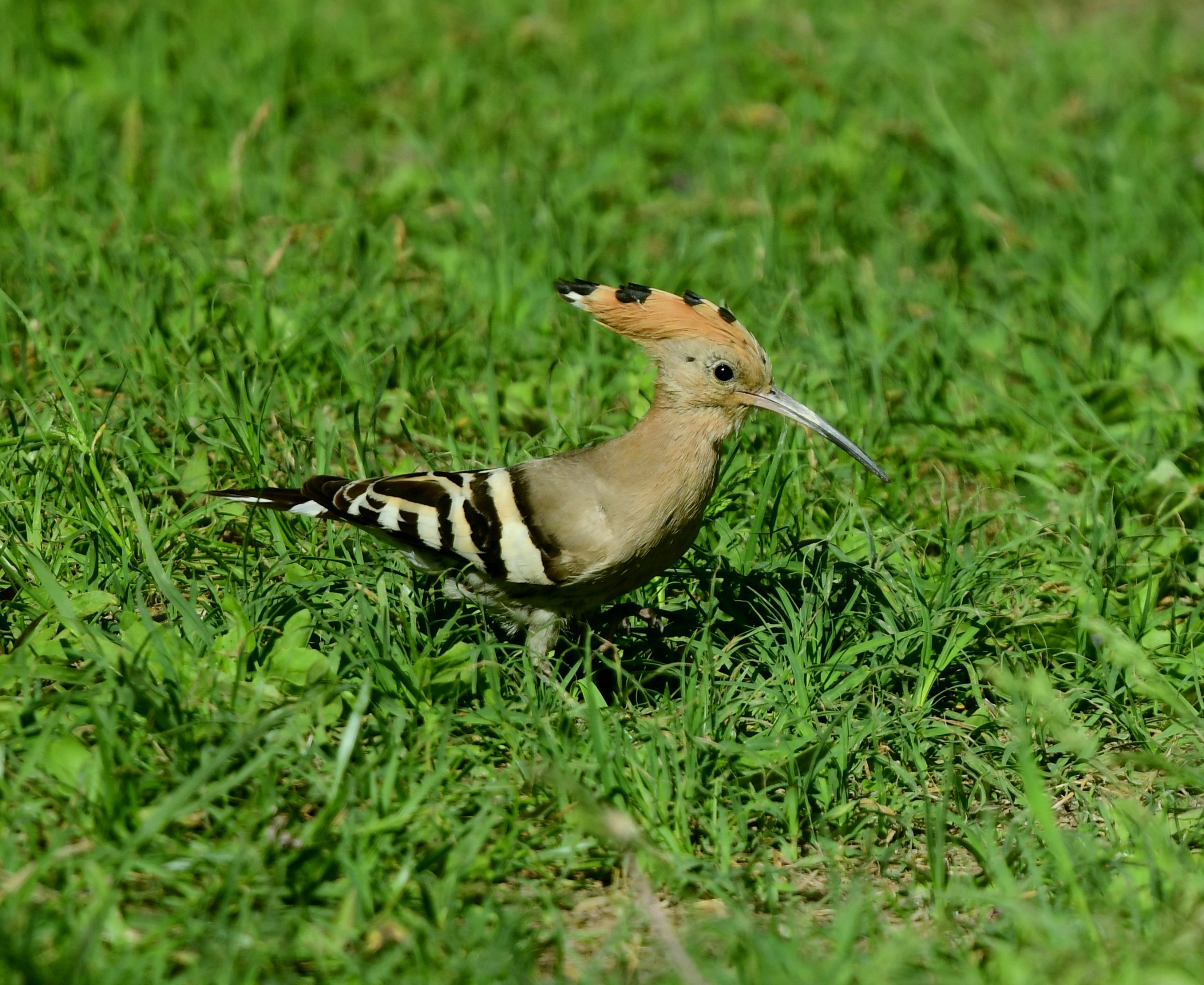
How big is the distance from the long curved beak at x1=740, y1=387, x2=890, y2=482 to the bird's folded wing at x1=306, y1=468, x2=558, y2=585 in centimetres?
52

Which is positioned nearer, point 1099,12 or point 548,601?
point 548,601

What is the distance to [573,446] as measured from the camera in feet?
11.6

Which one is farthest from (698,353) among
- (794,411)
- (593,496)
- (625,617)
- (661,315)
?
(625,617)

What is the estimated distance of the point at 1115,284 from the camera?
447 cm

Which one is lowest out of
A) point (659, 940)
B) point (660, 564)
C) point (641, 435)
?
point (659, 940)

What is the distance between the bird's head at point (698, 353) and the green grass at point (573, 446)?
0.30 metres

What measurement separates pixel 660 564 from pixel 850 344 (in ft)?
4.42

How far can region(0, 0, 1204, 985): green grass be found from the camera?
2.23 meters

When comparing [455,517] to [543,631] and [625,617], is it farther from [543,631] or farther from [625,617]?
[625,617]

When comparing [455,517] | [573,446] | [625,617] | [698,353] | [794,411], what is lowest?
[625,617]

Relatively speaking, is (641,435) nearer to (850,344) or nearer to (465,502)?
(465,502)

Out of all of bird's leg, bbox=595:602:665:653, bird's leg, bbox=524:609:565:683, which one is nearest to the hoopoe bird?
bird's leg, bbox=524:609:565:683

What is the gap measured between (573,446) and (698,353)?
64cm

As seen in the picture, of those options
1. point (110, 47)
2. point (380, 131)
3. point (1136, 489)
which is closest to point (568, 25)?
point (380, 131)
